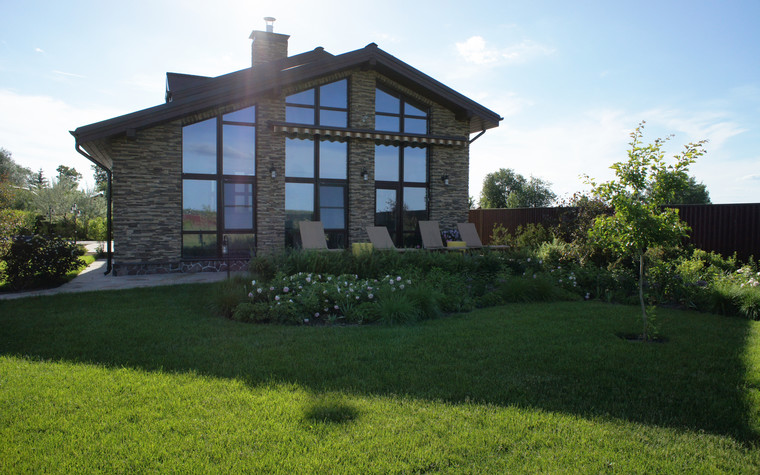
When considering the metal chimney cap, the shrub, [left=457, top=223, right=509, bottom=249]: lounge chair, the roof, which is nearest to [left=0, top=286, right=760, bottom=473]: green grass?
the shrub

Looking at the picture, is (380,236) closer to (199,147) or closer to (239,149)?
(239,149)

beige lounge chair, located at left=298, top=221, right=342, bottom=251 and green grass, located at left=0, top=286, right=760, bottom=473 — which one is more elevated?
beige lounge chair, located at left=298, top=221, right=342, bottom=251

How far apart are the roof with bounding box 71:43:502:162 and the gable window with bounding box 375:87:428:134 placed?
0.48 m

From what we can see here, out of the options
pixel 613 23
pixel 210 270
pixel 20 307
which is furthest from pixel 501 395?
pixel 210 270

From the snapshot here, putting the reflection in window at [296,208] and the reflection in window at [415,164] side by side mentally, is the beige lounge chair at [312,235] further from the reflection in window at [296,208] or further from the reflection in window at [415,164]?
the reflection in window at [415,164]

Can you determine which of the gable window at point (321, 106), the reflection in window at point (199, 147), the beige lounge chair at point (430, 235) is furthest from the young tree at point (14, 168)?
the beige lounge chair at point (430, 235)

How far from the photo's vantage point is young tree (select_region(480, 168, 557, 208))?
34.2 m

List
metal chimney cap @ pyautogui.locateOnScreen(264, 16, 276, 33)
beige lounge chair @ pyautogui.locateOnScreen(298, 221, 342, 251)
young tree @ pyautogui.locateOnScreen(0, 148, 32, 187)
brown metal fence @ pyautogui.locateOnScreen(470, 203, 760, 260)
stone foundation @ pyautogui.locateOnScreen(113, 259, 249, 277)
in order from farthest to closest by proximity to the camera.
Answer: young tree @ pyautogui.locateOnScreen(0, 148, 32, 187) → metal chimney cap @ pyautogui.locateOnScreen(264, 16, 276, 33) → beige lounge chair @ pyautogui.locateOnScreen(298, 221, 342, 251) → brown metal fence @ pyautogui.locateOnScreen(470, 203, 760, 260) → stone foundation @ pyautogui.locateOnScreen(113, 259, 249, 277)

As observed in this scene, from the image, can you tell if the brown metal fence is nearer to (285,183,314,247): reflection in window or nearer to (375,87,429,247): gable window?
(375,87,429,247): gable window

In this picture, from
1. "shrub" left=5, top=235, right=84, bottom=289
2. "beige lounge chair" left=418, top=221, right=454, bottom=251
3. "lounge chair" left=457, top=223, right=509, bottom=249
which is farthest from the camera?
"lounge chair" left=457, top=223, right=509, bottom=249

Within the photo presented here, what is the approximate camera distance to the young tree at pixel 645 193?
504 cm

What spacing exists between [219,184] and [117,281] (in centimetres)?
328

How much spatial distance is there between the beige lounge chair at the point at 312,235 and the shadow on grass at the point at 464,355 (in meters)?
5.03

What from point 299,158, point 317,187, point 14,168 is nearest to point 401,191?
point 317,187
